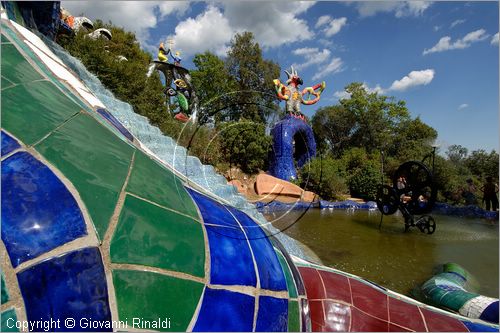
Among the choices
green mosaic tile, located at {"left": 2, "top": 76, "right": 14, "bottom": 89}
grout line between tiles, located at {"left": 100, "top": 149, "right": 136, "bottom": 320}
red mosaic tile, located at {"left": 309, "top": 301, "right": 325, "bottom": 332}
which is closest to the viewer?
grout line between tiles, located at {"left": 100, "top": 149, "right": 136, "bottom": 320}

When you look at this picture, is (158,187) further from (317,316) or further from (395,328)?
(395,328)

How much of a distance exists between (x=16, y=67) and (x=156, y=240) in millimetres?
939

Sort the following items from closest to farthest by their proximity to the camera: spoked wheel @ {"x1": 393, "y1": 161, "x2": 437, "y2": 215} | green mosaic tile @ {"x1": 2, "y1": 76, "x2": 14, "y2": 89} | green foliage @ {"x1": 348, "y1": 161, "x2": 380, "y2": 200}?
green mosaic tile @ {"x1": 2, "y1": 76, "x2": 14, "y2": 89}, spoked wheel @ {"x1": 393, "y1": 161, "x2": 437, "y2": 215}, green foliage @ {"x1": 348, "y1": 161, "x2": 380, "y2": 200}

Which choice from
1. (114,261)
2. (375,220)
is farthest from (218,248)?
(375,220)

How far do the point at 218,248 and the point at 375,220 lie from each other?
9.55 metres

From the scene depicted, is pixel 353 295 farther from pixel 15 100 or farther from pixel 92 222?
pixel 15 100

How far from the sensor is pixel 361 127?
94.2ft

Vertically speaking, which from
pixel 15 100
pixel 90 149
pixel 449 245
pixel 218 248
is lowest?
pixel 449 245

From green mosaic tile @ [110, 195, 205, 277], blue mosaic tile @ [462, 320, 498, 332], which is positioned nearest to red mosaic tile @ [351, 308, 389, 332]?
blue mosaic tile @ [462, 320, 498, 332]

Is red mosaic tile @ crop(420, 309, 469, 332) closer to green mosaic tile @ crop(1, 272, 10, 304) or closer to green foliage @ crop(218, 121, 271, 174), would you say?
green mosaic tile @ crop(1, 272, 10, 304)

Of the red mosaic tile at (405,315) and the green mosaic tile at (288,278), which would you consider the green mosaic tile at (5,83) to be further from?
the red mosaic tile at (405,315)

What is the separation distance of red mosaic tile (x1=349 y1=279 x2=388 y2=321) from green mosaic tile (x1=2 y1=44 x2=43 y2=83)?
2.23 meters

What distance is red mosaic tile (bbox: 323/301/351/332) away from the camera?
1962 mm

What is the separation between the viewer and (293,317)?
4.45 feet
